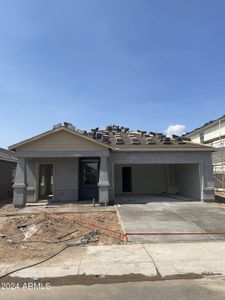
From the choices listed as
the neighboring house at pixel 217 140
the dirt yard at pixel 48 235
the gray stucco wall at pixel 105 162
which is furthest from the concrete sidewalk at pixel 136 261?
the neighboring house at pixel 217 140

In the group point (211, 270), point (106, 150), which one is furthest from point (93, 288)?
point (106, 150)

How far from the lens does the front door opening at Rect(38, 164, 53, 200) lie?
1908 cm

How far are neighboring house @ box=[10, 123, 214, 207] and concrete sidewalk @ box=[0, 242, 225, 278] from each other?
24.2ft

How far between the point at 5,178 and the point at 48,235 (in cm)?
1337

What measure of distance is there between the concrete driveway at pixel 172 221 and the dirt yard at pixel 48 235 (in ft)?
2.33

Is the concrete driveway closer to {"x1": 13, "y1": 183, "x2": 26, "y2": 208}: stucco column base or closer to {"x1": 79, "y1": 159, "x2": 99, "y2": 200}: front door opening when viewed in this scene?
{"x1": 79, "y1": 159, "x2": 99, "y2": 200}: front door opening

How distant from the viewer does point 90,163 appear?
59.1 feet

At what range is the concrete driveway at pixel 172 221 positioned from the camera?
8.95m

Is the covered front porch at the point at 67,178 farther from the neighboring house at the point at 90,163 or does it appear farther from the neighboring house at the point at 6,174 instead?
the neighboring house at the point at 6,174

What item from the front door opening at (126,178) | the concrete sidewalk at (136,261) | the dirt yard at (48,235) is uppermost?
the front door opening at (126,178)

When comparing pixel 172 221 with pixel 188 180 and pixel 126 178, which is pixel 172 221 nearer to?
pixel 188 180

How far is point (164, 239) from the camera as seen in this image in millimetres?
8758

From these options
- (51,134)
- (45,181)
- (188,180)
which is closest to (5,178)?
(45,181)

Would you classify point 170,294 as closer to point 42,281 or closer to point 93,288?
point 93,288
